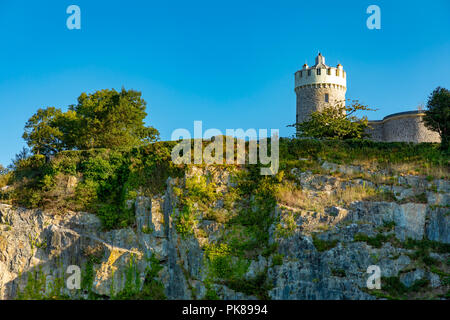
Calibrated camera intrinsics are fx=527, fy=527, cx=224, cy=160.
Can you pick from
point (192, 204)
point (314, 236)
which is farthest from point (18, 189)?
point (314, 236)

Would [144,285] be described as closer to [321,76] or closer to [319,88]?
[319,88]

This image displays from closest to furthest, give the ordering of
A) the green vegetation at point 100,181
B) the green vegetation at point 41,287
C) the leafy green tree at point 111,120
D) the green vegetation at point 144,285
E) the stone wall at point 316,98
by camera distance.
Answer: the green vegetation at point 144,285 → the green vegetation at point 41,287 → the green vegetation at point 100,181 → the leafy green tree at point 111,120 → the stone wall at point 316,98

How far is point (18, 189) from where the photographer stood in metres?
28.8

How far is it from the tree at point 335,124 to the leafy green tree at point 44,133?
17092mm

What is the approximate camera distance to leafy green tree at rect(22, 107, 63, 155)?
35.7 m

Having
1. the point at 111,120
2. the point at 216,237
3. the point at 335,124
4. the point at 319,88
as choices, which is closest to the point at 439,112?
the point at 335,124

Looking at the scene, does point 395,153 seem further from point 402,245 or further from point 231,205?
point 231,205

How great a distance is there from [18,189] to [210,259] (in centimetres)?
1192

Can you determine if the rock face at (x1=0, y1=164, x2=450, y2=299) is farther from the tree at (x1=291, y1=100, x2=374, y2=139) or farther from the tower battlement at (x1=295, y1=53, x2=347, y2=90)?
the tower battlement at (x1=295, y1=53, x2=347, y2=90)

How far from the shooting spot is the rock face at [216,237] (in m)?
22.8

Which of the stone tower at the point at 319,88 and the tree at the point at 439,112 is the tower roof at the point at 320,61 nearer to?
the stone tower at the point at 319,88

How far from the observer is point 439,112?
30.0 m

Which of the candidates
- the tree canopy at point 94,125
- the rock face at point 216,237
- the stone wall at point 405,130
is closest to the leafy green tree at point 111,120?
the tree canopy at point 94,125

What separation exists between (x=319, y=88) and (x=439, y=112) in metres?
13.0
